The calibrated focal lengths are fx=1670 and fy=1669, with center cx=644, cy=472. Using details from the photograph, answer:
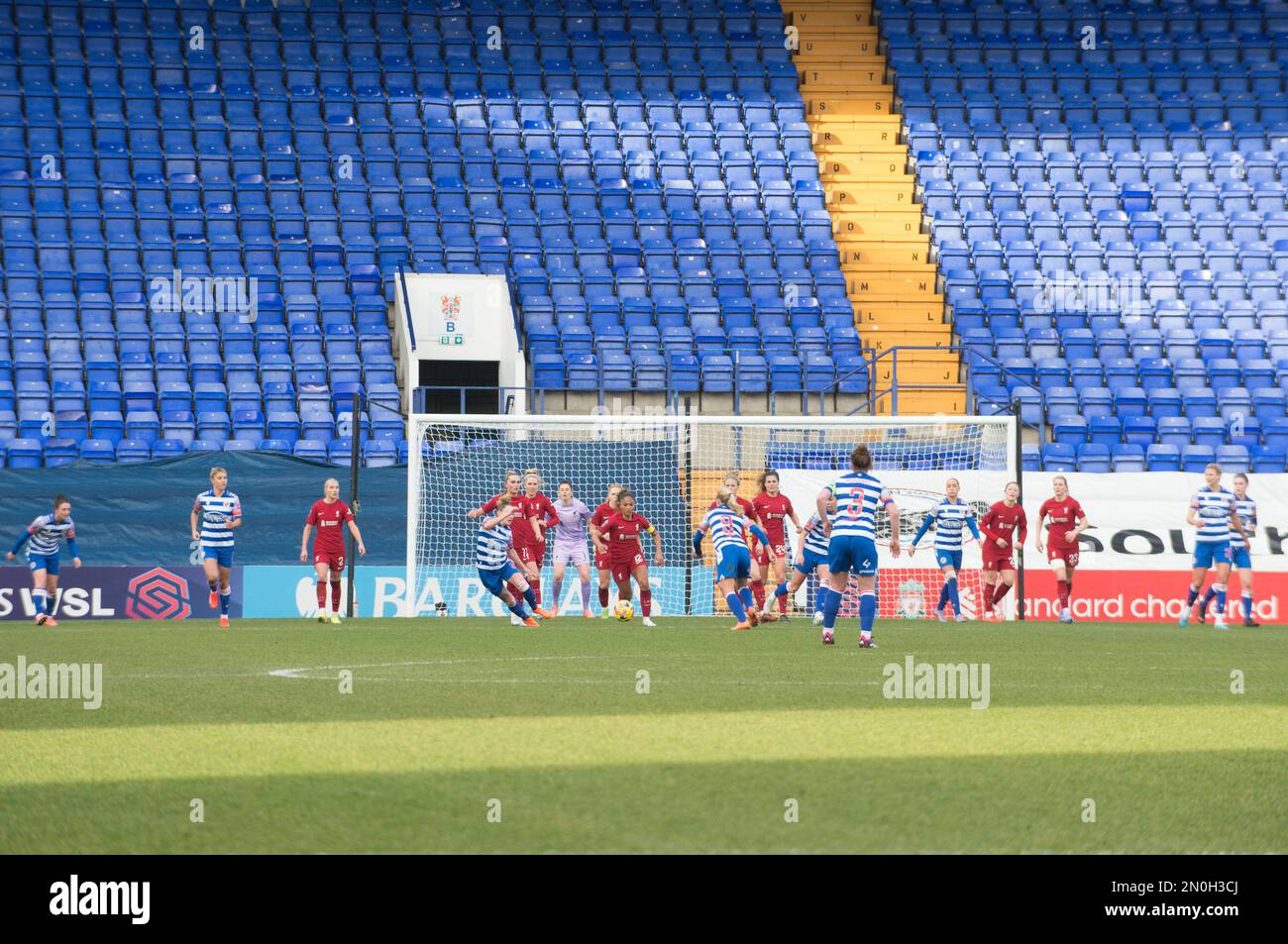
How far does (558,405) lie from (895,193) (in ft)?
32.8

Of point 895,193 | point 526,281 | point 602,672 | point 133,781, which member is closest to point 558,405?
point 526,281

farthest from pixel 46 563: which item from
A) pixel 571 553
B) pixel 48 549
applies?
pixel 571 553

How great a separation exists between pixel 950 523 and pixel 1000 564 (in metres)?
0.93

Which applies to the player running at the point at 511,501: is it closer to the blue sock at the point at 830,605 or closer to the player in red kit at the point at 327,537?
the player in red kit at the point at 327,537

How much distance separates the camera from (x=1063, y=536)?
73.0 ft

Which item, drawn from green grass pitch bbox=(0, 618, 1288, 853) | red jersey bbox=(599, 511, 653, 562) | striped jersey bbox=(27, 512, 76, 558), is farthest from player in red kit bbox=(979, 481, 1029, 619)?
striped jersey bbox=(27, 512, 76, 558)

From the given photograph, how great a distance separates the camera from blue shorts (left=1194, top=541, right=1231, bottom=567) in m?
20.8

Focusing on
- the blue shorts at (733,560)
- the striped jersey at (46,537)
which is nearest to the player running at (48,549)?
the striped jersey at (46,537)

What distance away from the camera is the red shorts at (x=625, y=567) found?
21172 mm

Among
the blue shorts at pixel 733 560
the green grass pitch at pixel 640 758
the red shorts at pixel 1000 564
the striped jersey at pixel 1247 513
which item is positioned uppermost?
the striped jersey at pixel 1247 513

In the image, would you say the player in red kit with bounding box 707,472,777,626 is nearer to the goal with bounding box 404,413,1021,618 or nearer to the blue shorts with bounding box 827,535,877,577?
the goal with bounding box 404,413,1021,618

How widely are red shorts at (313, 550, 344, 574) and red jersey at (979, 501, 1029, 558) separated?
8436 mm

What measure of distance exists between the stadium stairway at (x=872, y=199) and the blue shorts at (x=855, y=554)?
11.2m

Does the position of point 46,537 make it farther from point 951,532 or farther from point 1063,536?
point 1063,536
